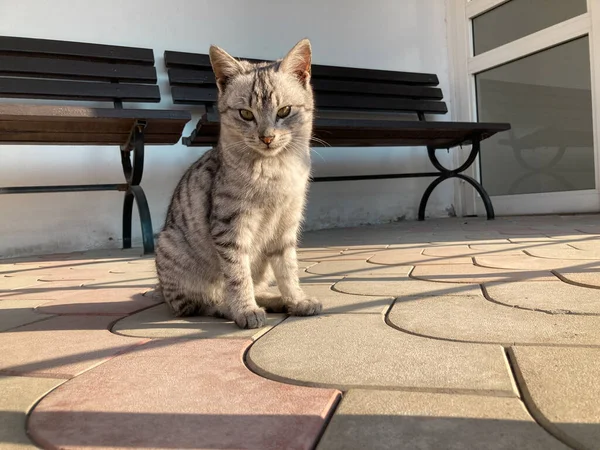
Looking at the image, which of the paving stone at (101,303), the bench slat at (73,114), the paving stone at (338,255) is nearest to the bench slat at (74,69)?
the bench slat at (73,114)

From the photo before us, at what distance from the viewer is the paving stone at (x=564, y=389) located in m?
0.68

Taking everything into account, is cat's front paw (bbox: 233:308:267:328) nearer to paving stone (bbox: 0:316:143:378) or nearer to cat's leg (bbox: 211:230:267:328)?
cat's leg (bbox: 211:230:267:328)

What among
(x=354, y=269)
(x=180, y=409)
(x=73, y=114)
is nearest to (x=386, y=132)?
(x=354, y=269)

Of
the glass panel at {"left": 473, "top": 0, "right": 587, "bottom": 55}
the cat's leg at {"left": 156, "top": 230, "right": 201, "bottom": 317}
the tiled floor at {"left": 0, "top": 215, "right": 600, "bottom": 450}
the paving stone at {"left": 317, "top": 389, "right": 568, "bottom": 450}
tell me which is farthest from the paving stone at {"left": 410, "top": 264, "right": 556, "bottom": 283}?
the glass panel at {"left": 473, "top": 0, "right": 587, "bottom": 55}

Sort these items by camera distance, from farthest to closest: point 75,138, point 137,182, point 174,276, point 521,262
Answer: point 137,182
point 75,138
point 521,262
point 174,276

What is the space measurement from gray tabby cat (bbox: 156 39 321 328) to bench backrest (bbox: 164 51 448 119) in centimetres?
253

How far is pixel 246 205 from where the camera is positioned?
1.56m

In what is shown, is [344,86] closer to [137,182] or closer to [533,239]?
[137,182]

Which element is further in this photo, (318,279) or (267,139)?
(318,279)

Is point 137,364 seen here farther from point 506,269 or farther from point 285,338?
point 506,269

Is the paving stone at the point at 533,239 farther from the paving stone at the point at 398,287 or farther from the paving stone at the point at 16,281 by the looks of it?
the paving stone at the point at 16,281

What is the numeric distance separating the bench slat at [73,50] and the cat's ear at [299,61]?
273cm

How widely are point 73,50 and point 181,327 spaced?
3.27 metres

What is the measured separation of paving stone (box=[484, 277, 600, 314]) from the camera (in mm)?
1323
